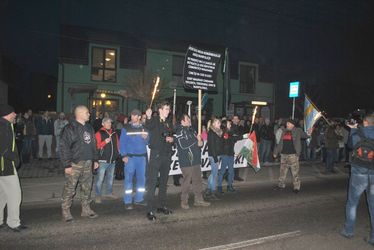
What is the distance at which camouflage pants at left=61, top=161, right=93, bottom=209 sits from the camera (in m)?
6.11

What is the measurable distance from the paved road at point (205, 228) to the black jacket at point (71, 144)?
1157mm

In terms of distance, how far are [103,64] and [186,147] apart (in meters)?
18.7

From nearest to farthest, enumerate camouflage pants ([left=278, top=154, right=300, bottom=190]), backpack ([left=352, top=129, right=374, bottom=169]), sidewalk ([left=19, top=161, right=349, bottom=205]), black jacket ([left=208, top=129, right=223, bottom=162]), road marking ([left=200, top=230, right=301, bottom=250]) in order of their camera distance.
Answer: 1. road marking ([left=200, top=230, right=301, bottom=250])
2. backpack ([left=352, top=129, right=374, bottom=169])
3. sidewalk ([left=19, top=161, right=349, bottom=205])
4. black jacket ([left=208, top=129, right=223, bottom=162])
5. camouflage pants ([left=278, top=154, right=300, bottom=190])

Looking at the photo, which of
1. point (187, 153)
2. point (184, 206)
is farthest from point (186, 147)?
point (184, 206)

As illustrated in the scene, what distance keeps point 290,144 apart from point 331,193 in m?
1.80

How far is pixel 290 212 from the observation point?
725 centimetres

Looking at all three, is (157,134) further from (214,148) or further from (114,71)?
(114,71)

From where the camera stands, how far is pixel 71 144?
6.13 metres

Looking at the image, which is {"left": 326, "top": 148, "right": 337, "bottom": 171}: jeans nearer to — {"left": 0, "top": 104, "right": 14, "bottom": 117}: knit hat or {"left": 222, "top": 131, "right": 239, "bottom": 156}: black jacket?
{"left": 222, "top": 131, "right": 239, "bottom": 156}: black jacket

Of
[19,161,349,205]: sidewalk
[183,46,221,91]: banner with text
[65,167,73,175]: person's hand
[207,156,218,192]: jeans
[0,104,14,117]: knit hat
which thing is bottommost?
[19,161,349,205]: sidewalk

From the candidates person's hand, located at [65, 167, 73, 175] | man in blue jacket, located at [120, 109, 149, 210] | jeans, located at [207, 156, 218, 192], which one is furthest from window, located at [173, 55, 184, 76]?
person's hand, located at [65, 167, 73, 175]

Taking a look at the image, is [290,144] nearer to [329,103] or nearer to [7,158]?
[7,158]

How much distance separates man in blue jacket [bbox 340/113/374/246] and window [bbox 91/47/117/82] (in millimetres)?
20774

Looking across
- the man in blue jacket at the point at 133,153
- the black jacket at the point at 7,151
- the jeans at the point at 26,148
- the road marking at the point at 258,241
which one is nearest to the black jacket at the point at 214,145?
the man in blue jacket at the point at 133,153
